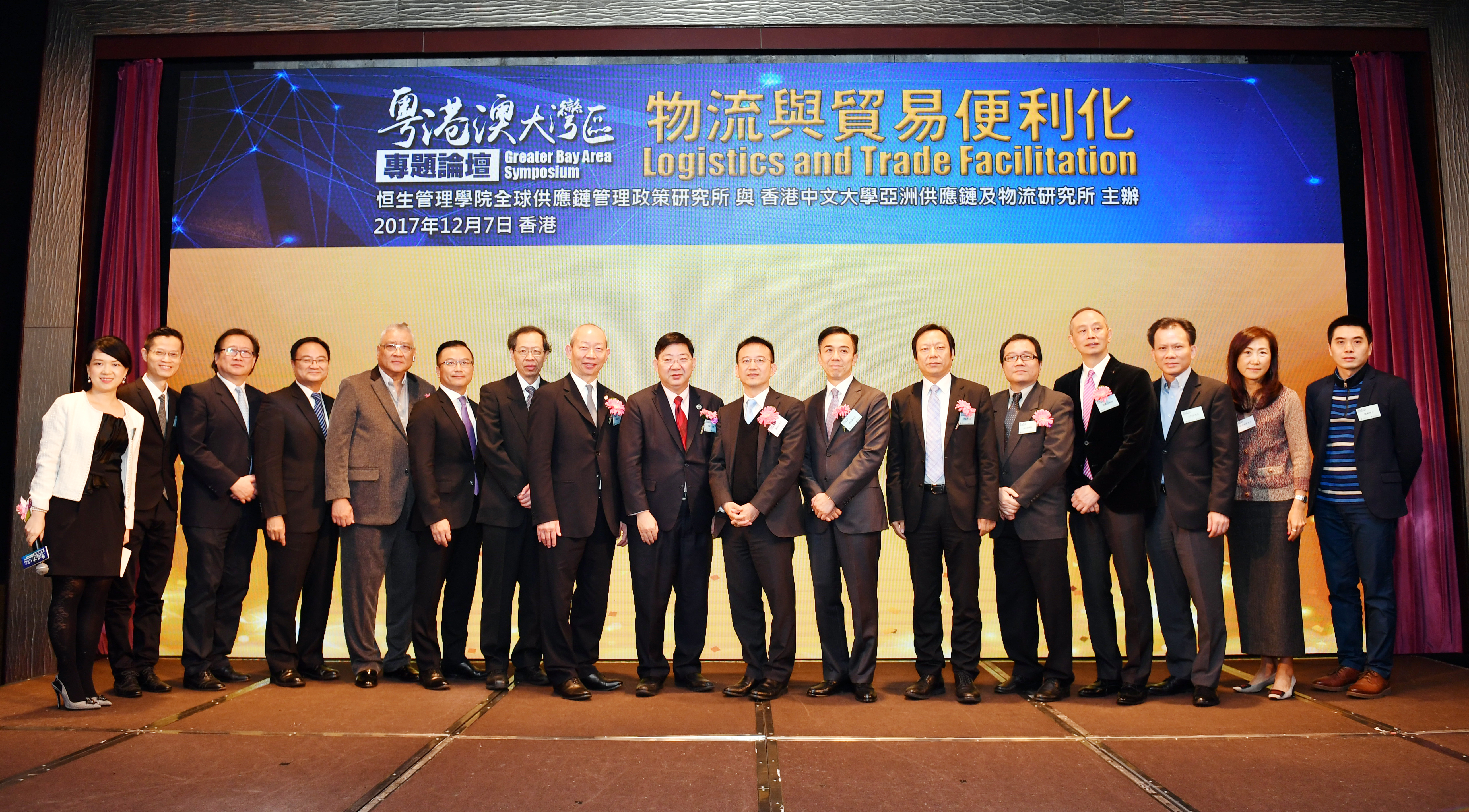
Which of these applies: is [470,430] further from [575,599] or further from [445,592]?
[575,599]

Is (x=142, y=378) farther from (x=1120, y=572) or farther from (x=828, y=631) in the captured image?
(x=1120, y=572)

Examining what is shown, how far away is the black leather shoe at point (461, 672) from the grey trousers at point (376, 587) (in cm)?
20

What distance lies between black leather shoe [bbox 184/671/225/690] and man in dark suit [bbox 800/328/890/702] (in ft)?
8.36

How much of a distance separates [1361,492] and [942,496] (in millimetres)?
1813

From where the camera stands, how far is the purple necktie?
3.83 m

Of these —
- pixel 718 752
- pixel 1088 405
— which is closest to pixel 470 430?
pixel 718 752

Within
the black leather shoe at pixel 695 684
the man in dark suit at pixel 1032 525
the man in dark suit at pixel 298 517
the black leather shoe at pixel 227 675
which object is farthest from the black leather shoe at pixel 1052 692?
the black leather shoe at pixel 227 675

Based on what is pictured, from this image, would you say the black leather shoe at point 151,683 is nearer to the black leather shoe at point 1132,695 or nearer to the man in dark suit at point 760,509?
the man in dark suit at point 760,509

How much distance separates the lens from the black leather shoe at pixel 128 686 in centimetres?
353

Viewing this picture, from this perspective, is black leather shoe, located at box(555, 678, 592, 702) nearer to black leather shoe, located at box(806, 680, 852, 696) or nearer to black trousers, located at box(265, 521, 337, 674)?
black leather shoe, located at box(806, 680, 852, 696)

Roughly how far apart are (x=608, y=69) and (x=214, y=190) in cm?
231

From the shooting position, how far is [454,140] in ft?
15.7

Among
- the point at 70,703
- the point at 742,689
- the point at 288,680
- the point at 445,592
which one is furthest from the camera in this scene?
the point at 445,592

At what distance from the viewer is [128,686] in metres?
3.53
